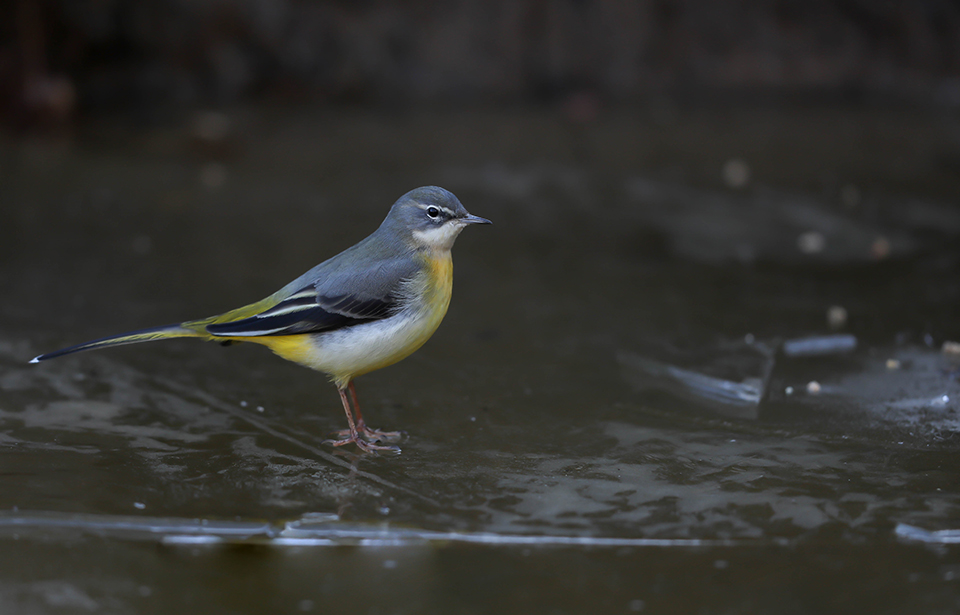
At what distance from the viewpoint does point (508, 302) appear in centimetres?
646

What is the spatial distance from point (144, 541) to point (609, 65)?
8.91 meters

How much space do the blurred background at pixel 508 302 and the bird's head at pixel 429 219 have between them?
3.09ft

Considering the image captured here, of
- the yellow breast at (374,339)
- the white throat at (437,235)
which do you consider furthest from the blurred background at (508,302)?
the white throat at (437,235)

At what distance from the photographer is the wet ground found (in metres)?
3.40

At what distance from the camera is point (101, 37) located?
32.9ft

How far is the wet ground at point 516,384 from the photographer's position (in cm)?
340

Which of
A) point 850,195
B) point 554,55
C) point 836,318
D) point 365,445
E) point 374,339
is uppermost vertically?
point 554,55

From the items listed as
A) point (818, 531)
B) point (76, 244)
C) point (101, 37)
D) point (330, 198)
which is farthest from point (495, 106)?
point (818, 531)

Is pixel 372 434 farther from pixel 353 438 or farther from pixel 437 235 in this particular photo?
pixel 437 235

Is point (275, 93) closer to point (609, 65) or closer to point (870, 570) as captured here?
point (609, 65)

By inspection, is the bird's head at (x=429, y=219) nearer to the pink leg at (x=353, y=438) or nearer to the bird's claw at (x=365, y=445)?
the pink leg at (x=353, y=438)

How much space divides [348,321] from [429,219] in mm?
718

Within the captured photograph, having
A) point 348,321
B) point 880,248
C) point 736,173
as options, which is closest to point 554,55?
point 736,173

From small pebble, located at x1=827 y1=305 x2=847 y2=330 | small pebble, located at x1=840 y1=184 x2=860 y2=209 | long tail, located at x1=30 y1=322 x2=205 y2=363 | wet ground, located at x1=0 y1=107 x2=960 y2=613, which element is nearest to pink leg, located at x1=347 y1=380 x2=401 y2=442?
wet ground, located at x1=0 y1=107 x2=960 y2=613
